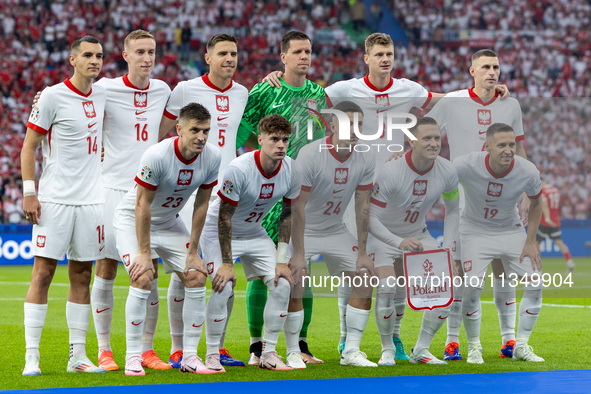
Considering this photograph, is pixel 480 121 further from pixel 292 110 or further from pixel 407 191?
pixel 292 110

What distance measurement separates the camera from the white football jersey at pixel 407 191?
6203 mm

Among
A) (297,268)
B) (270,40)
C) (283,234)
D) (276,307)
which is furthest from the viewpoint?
(270,40)

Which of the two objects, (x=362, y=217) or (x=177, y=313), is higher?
(x=362, y=217)

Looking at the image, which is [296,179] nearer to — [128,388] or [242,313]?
[128,388]

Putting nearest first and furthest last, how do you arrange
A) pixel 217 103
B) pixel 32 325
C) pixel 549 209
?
pixel 32 325 → pixel 217 103 → pixel 549 209

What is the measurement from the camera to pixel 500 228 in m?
6.38

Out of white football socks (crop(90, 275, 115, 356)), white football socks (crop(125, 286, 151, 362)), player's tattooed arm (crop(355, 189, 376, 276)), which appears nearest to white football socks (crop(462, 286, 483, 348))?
player's tattooed arm (crop(355, 189, 376, 276))

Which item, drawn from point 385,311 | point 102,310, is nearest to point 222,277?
point 102,310

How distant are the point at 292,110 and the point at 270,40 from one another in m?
19.9

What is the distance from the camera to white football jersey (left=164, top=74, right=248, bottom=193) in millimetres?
6270

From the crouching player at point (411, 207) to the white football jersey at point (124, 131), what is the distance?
2.02 metres

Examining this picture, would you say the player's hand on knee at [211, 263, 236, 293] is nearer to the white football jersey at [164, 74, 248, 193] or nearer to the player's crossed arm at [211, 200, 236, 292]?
the player's crossed arm at [211, 200, 236, 292]

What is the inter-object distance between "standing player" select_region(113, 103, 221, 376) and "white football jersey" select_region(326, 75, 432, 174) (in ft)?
4.90

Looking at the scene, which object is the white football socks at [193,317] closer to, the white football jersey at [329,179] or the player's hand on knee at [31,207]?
the white football jersey at [329,179]
